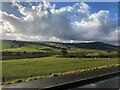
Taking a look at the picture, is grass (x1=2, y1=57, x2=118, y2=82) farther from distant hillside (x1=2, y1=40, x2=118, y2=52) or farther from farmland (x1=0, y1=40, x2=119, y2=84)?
distant hillside (x1=2, y1=40, x2=118, y2=52)

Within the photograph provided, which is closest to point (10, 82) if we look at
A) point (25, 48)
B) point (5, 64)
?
point (5, 64)

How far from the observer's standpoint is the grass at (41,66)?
102 ft

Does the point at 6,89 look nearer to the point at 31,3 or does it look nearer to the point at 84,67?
the point at 31,3

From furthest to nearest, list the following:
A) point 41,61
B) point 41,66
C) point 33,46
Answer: point 33,46
point 41,61
point 41,66

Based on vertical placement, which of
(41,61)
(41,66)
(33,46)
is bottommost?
(41,66)

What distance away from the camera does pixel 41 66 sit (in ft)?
123

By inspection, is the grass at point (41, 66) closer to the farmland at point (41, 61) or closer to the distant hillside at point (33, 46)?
the farmland at point (41, 61)

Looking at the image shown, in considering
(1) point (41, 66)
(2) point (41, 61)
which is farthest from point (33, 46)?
(1) point (41, 66)

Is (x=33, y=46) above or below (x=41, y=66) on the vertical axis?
above

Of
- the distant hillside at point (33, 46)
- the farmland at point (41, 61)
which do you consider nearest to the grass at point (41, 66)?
the farmland at point (41, 61)

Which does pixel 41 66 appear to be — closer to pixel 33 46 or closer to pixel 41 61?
pixel 41 61

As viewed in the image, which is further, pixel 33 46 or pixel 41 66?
pixel 33 46

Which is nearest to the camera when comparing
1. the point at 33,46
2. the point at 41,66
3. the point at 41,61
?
the point at 41,66

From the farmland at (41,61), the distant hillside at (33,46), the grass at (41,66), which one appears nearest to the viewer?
the grass at (41,66)
